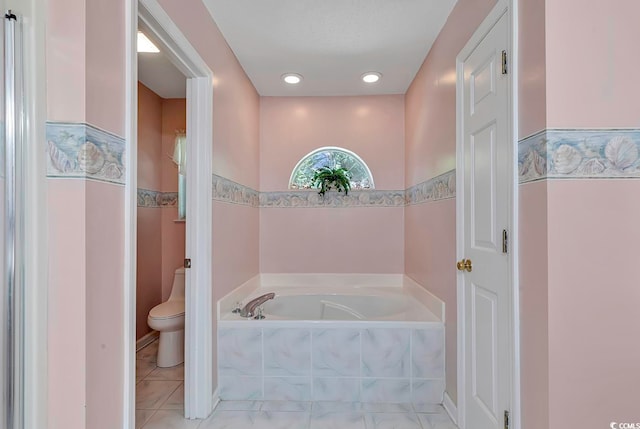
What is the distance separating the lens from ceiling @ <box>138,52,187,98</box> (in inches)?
104

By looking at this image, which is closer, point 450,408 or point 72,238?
point 72,238

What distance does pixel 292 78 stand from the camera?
299 cm

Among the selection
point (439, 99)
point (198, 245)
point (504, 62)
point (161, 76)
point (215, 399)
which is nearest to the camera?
point (504, 62)

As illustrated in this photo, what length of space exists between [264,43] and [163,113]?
5.27ft

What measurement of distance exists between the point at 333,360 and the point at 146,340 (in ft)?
6.48

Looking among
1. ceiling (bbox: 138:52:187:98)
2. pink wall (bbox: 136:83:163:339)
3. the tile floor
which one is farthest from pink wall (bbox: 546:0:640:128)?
pink wall (bbox: 136:83:163:339)

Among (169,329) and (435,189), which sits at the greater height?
(435,189)

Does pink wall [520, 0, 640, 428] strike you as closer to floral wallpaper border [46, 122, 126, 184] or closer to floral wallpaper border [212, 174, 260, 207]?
floral wallpaper border [46, 122, 126, 184]

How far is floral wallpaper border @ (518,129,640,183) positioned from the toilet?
2.56 metres

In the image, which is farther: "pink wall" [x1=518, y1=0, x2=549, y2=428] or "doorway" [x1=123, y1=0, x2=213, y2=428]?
"doorway" [x1=123, y1=0, x2=213, y2=428]

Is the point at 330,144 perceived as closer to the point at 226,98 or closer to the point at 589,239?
→ the point at 226,98

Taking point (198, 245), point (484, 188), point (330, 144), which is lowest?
point (198, 245)

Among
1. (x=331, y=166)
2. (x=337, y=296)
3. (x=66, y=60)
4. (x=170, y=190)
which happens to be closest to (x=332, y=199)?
(x=331, y=166)

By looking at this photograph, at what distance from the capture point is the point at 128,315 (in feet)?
4.10
